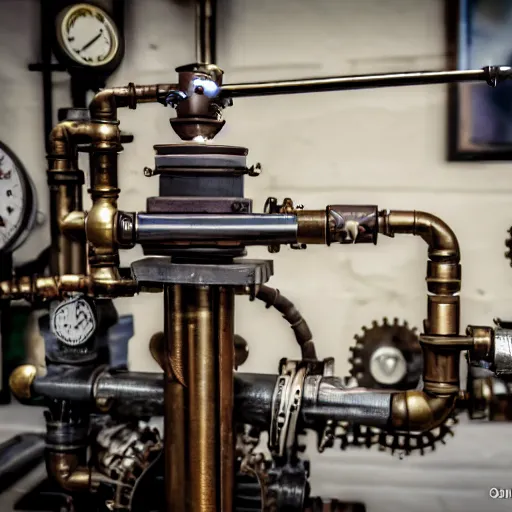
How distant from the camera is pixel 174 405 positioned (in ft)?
3.88

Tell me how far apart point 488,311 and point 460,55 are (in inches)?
25.5

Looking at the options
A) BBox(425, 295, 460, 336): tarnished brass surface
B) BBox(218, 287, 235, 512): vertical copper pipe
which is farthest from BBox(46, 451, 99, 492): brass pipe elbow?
BBox(425, 295, 460, 336): tarnished brass surface

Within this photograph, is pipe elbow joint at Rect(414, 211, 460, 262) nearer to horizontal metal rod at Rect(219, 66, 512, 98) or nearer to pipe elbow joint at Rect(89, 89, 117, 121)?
horizontal metal rod at Rect(219, 66, 512, 98)

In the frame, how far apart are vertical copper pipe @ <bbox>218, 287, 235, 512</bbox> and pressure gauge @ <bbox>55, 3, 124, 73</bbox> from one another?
0.93m

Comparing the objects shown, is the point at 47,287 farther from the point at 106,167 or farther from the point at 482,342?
the point at 482,342

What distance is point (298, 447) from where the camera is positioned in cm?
142

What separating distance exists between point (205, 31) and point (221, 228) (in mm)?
850

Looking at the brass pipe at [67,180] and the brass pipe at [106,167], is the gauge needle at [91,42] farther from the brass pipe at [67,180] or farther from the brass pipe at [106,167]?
the brass pipe at [106,167]

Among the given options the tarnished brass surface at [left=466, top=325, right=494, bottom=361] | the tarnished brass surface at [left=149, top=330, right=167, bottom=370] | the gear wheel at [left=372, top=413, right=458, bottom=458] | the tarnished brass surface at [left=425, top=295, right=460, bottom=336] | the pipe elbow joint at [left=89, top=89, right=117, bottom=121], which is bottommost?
the gear wheel at [left=372, top=413, right=458, bottom=458]

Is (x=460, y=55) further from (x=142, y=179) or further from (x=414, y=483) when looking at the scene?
(x=414, y=483)

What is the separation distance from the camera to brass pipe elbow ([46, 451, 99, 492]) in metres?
1.41

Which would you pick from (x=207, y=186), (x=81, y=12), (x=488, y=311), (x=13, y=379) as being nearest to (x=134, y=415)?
(x=13, y=379)

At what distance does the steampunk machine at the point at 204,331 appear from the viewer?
3.75ft

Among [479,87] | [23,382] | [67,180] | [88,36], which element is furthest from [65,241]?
[479,87]
